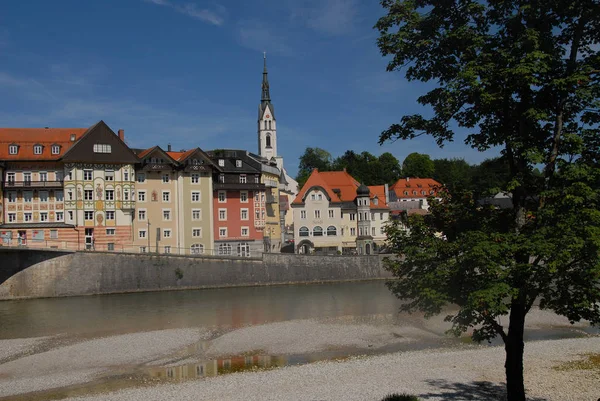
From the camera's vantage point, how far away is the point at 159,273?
164 feet

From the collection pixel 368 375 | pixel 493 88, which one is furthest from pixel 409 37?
pixel 368 375

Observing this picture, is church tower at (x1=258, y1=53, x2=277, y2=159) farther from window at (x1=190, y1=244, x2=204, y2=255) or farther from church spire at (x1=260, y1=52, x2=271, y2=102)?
window at (x1=190, y1=244, x2=204, y2=255)

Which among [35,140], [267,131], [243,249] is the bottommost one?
[243,249]

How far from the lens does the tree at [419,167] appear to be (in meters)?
119

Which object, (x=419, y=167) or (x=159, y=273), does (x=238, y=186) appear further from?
(x=419, y=167)

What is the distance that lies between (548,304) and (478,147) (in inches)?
131

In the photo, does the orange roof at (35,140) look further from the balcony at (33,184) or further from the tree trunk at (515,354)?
the tree trunk at (515,354)

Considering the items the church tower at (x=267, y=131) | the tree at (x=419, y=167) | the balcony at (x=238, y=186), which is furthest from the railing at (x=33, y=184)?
the tree at (x=419, y=167)

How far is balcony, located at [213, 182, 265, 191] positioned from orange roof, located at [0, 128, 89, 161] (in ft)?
47.0

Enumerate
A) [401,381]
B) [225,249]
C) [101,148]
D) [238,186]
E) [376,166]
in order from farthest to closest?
[376,166] → [238,186] → [225,249] → [101,148] → [401,381]

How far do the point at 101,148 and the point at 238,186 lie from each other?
47.6 feet

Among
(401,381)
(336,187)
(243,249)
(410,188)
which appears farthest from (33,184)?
(410,188)

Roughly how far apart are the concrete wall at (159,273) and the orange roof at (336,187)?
437 inches

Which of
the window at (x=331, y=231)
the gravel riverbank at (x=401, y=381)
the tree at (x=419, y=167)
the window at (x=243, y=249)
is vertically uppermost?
the tree at (x=419, y=167)
